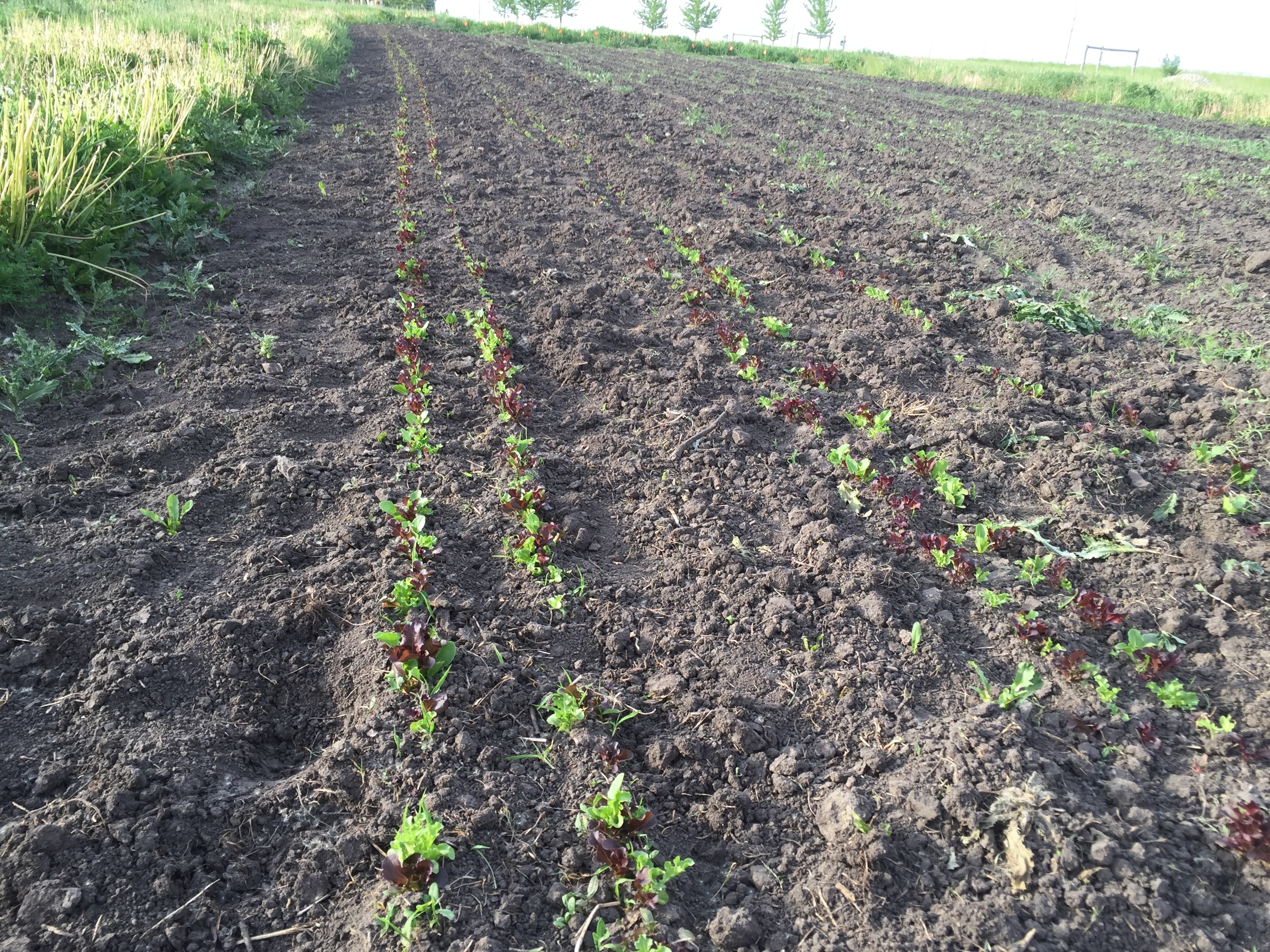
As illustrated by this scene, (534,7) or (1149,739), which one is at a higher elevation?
(534,7)

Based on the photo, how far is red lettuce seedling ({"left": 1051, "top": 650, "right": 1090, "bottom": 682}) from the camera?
2.81 m

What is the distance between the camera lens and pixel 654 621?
316 centimetres

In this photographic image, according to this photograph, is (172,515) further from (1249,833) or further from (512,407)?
(1249,833)

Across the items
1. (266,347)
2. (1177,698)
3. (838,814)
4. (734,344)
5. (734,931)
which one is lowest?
(734,931)

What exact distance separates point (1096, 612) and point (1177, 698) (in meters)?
0.42

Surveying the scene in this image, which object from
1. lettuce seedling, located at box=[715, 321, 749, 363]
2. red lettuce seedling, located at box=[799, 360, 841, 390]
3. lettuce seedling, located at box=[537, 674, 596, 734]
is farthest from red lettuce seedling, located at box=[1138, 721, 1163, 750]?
lettuce seedling, located at box=[715, 321, 749, 363]

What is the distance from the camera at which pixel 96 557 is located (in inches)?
125

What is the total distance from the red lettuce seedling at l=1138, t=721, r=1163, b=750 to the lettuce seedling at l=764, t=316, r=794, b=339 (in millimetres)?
3714

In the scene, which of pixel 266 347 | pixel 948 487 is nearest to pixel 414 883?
pixel 948 487

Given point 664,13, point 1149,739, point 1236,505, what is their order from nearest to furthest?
point 1149,739
point 1236,505
point 664,13

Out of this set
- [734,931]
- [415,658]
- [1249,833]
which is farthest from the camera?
[415,658]

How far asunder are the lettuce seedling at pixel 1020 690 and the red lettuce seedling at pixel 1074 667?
0.56 feet

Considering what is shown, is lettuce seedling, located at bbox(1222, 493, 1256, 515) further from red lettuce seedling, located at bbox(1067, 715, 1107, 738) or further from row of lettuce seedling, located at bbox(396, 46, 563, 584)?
row of lettuce seedling, located at bbox(396, 46, 563, 584)

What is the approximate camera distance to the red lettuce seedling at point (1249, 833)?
7.13 feet
